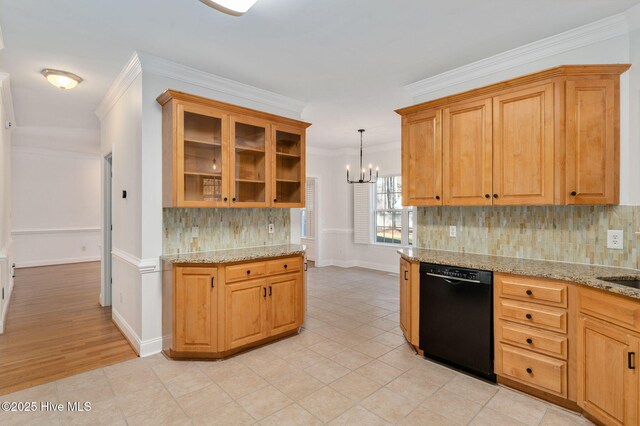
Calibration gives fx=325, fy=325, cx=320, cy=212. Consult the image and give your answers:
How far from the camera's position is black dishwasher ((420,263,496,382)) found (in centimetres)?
257

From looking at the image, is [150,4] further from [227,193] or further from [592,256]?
[592,256]

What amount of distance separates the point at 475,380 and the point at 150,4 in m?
3.74

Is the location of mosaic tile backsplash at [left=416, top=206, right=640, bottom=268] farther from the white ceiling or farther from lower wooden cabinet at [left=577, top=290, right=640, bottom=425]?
the white ceiling

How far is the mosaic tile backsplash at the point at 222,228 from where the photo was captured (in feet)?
10.7

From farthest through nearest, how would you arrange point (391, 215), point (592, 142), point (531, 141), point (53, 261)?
point (53, 261) → point (391, 215) → point (531, 141) → point (592, 142)

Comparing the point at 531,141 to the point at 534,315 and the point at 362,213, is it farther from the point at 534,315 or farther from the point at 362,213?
the point at 362,213

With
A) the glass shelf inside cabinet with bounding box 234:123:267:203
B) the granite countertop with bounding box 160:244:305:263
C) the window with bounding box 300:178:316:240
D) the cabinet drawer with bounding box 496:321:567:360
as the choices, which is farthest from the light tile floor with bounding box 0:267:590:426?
the window with bounding box 300:178:316:240

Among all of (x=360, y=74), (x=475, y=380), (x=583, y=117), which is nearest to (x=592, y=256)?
(x=583, y=117)

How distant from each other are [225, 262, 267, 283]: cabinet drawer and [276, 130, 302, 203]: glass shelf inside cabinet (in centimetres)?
91

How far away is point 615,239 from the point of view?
250 centimetres

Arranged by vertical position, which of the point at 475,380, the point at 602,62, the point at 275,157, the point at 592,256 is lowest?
the point at 475,380

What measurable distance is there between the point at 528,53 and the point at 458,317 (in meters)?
2.41

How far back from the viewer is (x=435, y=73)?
344cm

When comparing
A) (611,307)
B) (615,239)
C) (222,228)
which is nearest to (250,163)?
(222,228)
